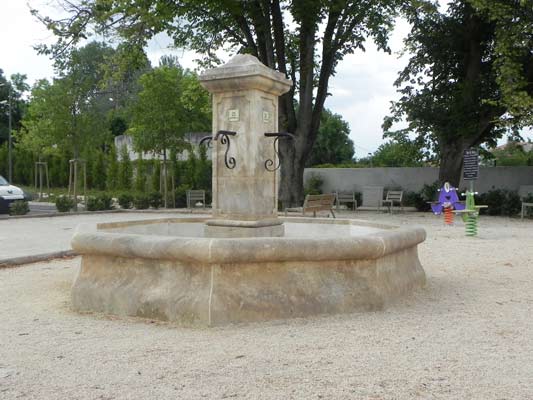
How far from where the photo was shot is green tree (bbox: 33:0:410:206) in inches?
717

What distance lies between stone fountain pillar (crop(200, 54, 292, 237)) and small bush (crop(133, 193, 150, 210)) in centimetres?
1650

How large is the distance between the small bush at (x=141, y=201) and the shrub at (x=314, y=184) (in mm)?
7317

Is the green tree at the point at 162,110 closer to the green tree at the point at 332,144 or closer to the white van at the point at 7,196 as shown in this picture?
the white van at the point at 7,196

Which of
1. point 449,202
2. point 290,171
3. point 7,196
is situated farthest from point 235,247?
point 7,196

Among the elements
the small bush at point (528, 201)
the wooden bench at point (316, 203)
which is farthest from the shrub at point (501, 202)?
the wooden bench at point (316, 203)

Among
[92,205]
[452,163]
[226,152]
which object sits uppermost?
[452,163]

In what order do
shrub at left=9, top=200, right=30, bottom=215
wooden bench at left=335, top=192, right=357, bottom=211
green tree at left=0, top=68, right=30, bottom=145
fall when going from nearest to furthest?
shrub at left=9, top=200, right=30, bottom=215
wooden bench at left=335, top=192, right=357, bottom=211
green tree at left=0, top=68, right=30, bottom=145

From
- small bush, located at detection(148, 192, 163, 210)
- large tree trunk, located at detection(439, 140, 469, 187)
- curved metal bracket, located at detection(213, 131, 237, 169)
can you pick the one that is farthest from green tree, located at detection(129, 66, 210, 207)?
curved metal bracket, located at detection(213, 131, 237, 169)

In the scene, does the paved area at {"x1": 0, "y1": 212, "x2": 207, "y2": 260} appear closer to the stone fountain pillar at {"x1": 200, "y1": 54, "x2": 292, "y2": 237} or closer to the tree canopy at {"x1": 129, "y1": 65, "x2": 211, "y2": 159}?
the stone fountain pillar at {"x1": 200, "y1": 54, "x2": 292, "y2": 237}

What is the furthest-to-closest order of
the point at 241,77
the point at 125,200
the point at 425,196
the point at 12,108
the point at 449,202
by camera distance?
the point at 12,108 < the point at 125,200 < the point at 425,196 < the point at 449,202 < the point at 241,77

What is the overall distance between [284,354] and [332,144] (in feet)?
152

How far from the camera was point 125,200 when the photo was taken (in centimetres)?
2247

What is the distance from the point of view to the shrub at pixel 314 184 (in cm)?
2587

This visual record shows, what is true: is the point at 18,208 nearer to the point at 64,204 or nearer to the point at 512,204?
the point at 64,204
